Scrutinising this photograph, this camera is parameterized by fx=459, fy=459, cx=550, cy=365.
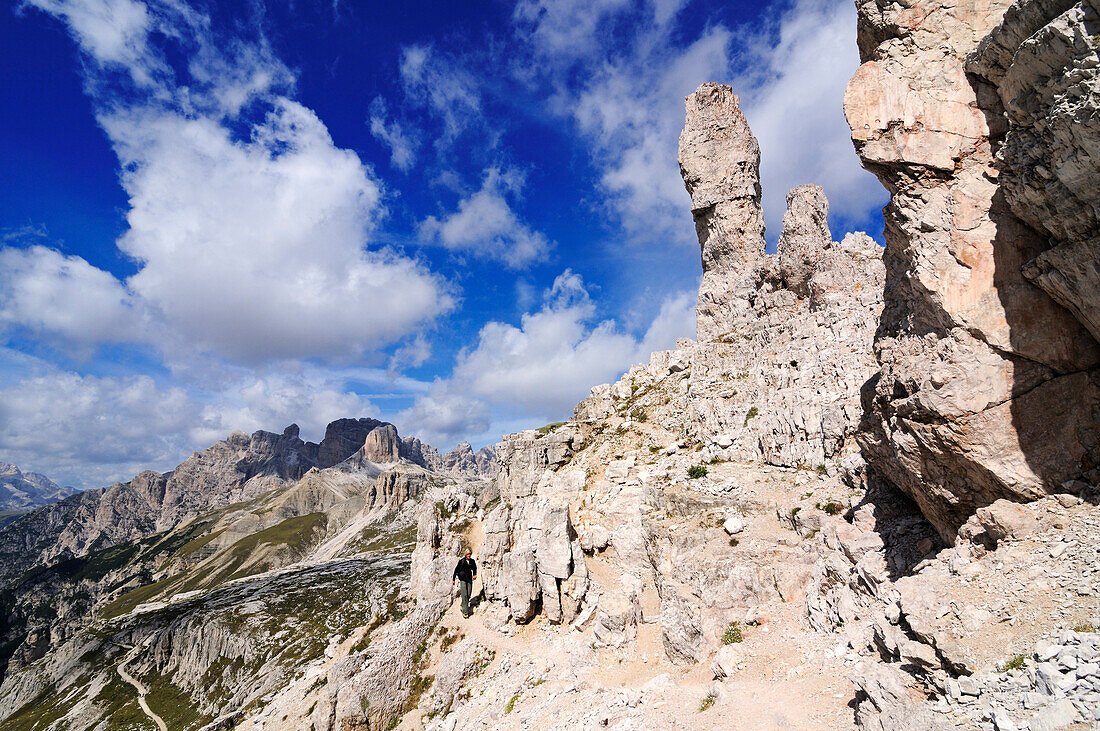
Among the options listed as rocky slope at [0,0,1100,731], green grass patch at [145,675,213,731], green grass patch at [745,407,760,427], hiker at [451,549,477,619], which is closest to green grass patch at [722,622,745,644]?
rocky slope at [0,0,1100,731]

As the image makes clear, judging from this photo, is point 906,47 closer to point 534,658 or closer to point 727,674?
point 727,674

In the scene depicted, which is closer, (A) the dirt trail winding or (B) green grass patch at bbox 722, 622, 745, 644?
(B) green grass patch at bbox 722, 622, 745, 644

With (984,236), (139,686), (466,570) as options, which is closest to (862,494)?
(984,236)

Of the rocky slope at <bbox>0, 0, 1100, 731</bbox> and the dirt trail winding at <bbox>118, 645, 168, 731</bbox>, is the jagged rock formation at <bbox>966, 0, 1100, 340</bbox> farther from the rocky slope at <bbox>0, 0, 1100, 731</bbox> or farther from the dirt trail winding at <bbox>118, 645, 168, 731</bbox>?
the dirt trail winding at <bbox>118, 645, 168, 731</bbox>

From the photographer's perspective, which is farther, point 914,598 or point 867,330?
point 867,330

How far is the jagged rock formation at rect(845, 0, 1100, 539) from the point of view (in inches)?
447

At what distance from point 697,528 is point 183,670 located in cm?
15033

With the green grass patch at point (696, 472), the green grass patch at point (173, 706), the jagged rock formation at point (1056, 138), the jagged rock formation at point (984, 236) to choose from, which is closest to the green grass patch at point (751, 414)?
the green grass patch at point (696, 472)

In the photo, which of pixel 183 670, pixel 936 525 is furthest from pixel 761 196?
pixel 183 670

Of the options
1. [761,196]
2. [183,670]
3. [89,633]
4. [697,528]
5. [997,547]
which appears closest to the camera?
[997,547]

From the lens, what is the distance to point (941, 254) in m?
14.5

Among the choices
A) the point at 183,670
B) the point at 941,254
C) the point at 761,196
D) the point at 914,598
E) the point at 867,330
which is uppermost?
the point at 761,196

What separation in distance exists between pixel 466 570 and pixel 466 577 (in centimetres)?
51

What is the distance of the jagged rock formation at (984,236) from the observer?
37.2 ft
